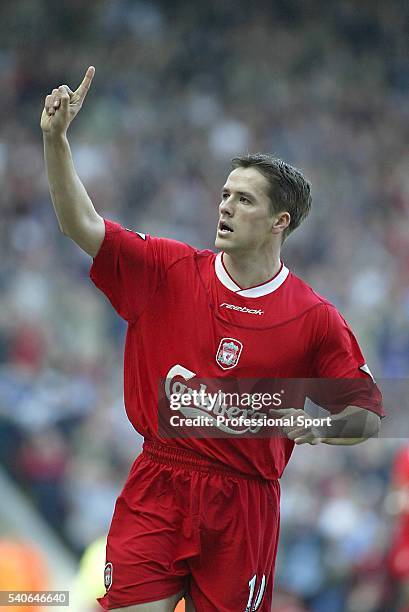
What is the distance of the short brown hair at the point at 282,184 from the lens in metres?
3.85

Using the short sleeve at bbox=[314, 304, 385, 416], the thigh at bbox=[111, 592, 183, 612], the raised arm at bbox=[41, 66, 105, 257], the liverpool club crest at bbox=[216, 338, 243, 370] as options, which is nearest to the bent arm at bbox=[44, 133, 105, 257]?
A: the raised arm at bbox=[41, 66, 105, 257]

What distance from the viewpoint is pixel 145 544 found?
3.59m

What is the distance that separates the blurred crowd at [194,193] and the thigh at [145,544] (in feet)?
12.2

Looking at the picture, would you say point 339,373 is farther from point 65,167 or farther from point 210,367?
point 65,167

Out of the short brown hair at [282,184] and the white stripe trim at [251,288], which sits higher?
the short brown hair at [282,184]

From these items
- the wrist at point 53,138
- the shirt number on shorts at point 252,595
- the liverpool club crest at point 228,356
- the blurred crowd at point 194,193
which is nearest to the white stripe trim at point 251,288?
the liverpool club crest at point 228,356

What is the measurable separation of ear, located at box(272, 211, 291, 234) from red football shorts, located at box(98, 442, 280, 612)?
87cm

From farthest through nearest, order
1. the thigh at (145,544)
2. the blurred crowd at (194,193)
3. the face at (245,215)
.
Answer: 1. the blurred crowd at (194,193)
2. the face at (245,215)
3. the thigh at (145,544)

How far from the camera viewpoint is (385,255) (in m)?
9.92

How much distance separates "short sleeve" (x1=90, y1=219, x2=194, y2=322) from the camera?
12.0 ft

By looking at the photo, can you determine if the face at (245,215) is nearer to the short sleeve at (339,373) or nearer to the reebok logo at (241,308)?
the reebok logo at (241,308)

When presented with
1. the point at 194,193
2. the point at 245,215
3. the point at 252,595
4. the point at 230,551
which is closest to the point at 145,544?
the point at 230,551

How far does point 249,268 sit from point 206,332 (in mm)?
302

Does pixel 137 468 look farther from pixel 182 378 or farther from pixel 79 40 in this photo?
pixel 79 40
